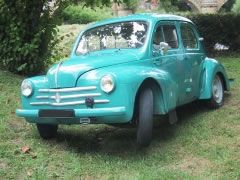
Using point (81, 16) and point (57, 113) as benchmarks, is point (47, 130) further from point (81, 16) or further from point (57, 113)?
point (81, 16)

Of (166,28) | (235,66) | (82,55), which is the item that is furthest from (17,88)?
(235,66)

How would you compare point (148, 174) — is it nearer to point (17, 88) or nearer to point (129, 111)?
point (129, 111)

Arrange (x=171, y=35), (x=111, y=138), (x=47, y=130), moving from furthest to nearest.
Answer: (x=171, y=35) → (x=111, y=138) → (x=47, y=130)

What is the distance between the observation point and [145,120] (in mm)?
6594

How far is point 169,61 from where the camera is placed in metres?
7.69

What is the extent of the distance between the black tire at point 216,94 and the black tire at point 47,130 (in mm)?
2740

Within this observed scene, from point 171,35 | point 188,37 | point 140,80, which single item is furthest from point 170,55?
point 140,80

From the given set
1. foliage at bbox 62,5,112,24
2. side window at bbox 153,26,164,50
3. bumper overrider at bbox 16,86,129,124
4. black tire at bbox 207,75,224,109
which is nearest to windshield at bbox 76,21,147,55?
side window at bbox 153,26,164,50

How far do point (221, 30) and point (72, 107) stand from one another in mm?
10957

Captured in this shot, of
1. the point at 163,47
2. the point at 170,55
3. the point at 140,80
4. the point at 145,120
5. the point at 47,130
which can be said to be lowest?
the point at 47,130

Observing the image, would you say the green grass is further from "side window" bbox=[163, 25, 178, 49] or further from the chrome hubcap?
"side window" bbox=[163, 25, 178, 49]

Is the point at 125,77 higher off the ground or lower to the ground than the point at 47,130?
higher

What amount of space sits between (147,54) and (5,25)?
4625 mm

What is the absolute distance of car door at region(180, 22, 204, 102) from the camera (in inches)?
323
